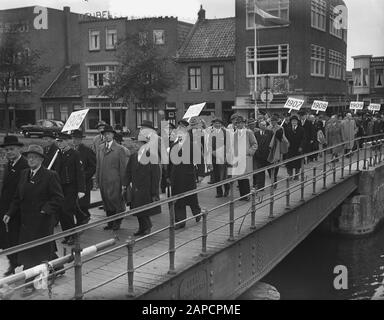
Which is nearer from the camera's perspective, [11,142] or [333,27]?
[11,142]

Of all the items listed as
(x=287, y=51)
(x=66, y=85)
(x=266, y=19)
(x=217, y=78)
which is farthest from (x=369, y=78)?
(x=66, y=85)

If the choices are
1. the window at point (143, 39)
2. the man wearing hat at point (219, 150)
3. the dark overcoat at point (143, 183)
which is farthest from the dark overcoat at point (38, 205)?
the window at point (143, 39)

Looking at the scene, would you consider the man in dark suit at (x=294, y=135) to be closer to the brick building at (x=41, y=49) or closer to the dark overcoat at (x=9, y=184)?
the dark overcoat at (x=9, y=184)

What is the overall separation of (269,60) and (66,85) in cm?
2037

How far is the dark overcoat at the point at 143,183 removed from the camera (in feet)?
27.5

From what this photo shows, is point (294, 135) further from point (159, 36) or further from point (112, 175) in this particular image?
point (159, 36)

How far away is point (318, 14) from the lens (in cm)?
3284

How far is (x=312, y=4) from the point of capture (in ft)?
105

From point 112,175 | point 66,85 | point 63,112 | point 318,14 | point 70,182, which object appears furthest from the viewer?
point 66,85

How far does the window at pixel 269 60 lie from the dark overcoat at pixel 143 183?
25.5 metres

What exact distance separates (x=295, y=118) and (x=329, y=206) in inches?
99.5

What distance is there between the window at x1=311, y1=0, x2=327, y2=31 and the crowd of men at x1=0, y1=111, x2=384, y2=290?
20750 millimetres

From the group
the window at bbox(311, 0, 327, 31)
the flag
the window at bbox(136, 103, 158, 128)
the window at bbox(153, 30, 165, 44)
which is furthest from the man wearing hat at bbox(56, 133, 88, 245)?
the window at bbox(153, 30, 165, 44)

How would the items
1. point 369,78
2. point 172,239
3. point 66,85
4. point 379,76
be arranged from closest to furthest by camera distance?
point 172,239
point 379,76
point 369,78
point 66,85
